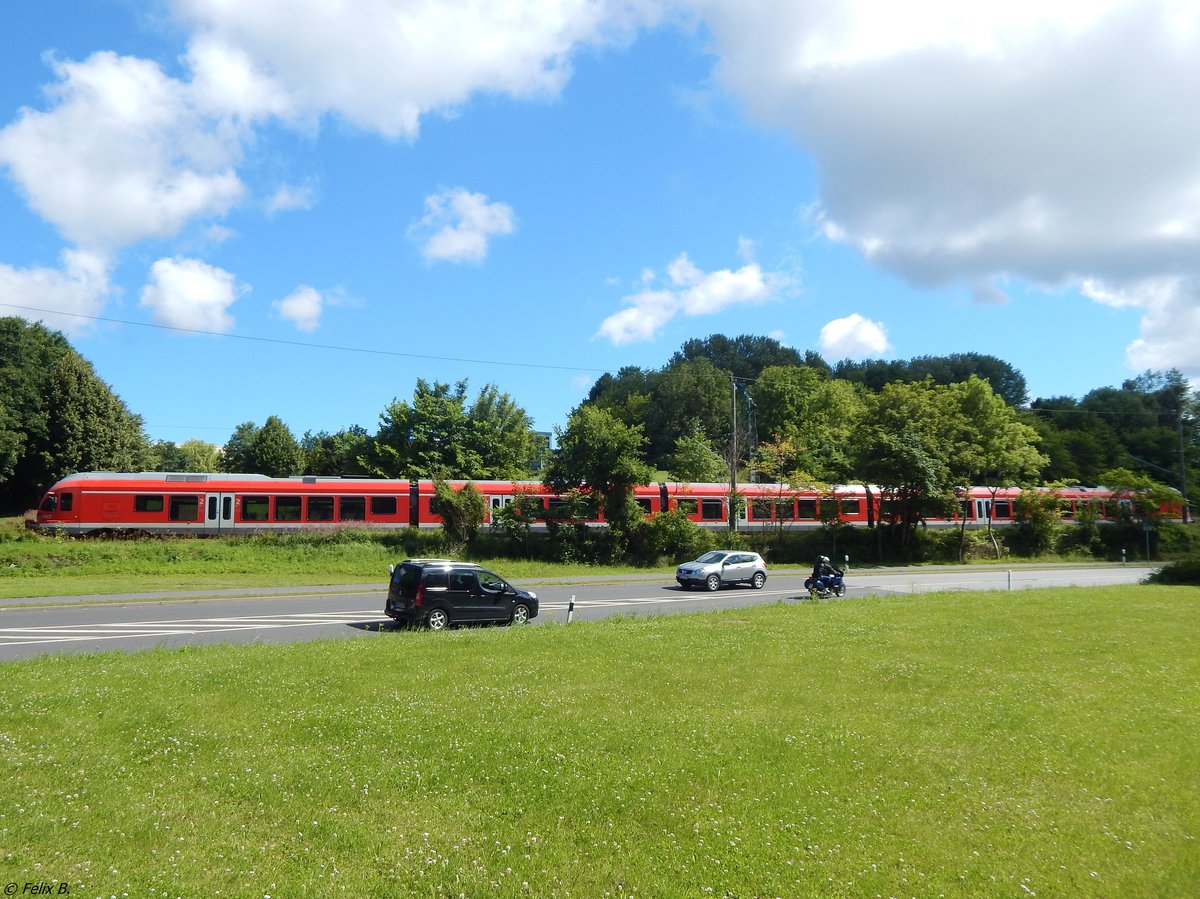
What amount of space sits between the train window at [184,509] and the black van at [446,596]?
2204 centimetres

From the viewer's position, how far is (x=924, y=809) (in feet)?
21.8

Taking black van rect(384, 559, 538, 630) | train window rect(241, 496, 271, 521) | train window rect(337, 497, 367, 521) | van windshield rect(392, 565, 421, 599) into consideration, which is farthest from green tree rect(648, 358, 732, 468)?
van windshield rect(392, 565, 421, 599)

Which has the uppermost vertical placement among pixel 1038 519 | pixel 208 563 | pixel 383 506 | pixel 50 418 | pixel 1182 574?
pixel 50 418

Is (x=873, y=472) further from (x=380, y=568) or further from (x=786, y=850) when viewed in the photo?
(x=786, y=850)

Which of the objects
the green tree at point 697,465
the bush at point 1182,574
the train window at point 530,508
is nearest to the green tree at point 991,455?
the bush at point 1182,574

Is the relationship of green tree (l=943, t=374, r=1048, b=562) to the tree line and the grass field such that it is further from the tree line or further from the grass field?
the grass field

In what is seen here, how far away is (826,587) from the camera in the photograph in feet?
84.3

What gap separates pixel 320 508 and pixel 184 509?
602 cm

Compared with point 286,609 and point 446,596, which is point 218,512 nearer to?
point 286,609

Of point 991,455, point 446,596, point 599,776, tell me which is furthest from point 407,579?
point 991,455

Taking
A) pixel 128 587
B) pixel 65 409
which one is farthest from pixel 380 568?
pixel 65 409

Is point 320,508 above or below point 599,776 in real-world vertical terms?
above

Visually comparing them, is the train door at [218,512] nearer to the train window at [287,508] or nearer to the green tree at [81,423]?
the train window at [287,508]

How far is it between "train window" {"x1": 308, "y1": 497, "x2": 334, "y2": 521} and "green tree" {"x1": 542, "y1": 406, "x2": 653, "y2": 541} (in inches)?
425
